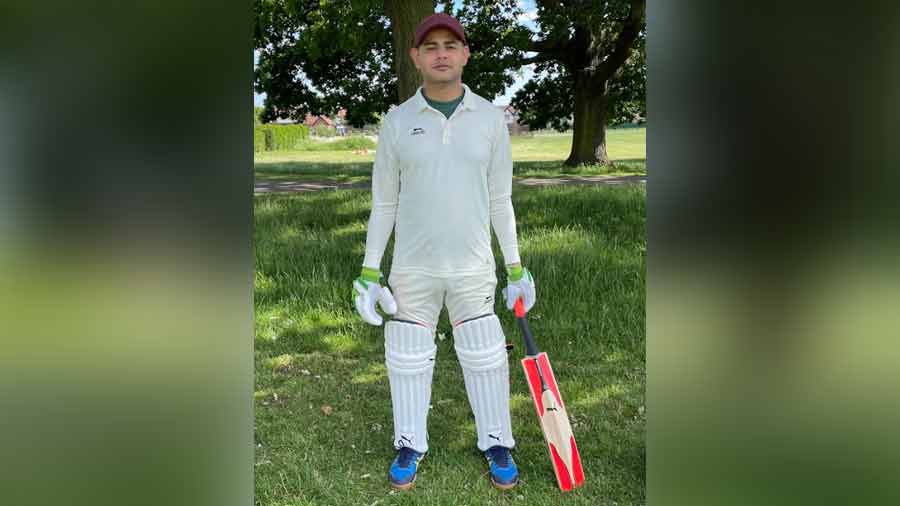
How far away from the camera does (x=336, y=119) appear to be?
972 cm

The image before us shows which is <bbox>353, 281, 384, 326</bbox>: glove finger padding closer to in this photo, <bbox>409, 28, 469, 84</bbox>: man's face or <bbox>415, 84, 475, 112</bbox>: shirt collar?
<bbox>415, 84, 475, 112</bbox>: shirt collar

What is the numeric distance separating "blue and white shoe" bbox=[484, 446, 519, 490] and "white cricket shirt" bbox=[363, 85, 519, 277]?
84cm

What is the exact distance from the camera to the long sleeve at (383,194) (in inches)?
130

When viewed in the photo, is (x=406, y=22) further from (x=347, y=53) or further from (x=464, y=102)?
(x=347, y=53)

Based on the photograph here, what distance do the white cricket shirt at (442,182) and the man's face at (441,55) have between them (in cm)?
12

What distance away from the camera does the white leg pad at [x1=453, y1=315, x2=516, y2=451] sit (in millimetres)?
3375

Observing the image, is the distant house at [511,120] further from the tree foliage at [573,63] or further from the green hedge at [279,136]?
the green hedge at [279,136]

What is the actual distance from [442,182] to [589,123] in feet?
21.1

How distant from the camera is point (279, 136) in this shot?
35.5ft
